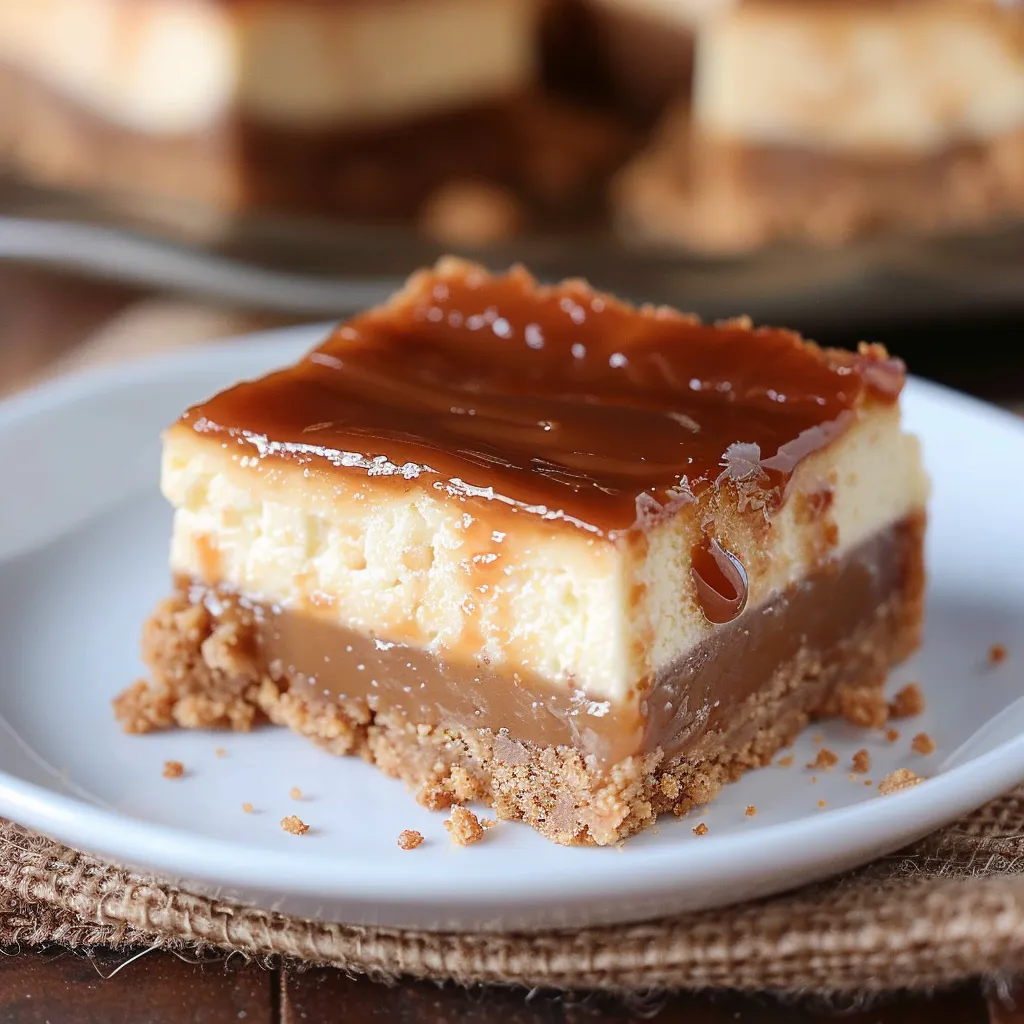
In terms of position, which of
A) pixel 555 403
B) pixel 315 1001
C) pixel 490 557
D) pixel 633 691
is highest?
pixel 555 403

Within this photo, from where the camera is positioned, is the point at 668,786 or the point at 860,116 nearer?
the point at 668,786

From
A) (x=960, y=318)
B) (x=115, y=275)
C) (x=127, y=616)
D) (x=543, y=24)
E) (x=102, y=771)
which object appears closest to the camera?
(x=102, y=771)

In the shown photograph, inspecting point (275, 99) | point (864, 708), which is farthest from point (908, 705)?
point (275, 99)

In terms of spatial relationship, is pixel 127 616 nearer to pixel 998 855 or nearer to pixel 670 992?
pixel 670 992

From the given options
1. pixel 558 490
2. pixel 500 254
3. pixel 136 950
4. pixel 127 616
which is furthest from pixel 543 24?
pixel 136 950

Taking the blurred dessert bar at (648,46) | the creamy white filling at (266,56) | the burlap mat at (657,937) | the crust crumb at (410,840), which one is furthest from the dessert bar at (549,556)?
the blurred dessert bar at (648,46)

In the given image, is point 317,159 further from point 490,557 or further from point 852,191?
point 490,557

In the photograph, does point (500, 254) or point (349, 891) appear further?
point (500, 254)
